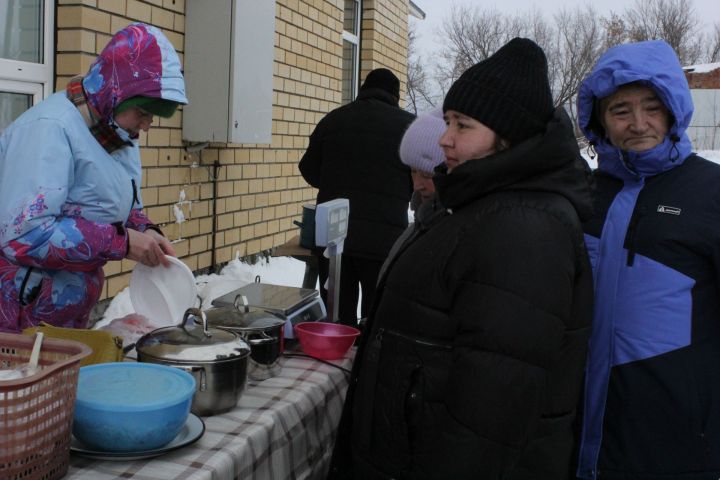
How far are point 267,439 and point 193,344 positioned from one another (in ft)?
1.03

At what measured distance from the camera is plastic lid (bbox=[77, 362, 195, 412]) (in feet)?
5.22

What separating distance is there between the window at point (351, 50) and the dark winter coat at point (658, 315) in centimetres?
714

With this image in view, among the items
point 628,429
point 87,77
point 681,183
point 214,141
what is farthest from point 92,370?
point 214,141

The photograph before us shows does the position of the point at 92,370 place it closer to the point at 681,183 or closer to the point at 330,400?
the point at 330,400

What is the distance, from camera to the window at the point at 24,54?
3895 millimetres

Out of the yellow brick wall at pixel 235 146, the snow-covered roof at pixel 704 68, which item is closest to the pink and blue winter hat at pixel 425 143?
the yellow brick wall at pixel 235 146

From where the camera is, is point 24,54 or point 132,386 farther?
point 24,54

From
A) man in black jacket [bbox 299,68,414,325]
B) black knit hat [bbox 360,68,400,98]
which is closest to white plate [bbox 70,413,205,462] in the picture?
man in black jacket [bbox 299,68,414,325]

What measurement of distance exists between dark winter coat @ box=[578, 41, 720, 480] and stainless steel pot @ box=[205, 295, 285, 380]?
93 centimetres

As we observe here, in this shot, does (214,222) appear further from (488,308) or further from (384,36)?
(384,36)

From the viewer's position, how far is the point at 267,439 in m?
1.92

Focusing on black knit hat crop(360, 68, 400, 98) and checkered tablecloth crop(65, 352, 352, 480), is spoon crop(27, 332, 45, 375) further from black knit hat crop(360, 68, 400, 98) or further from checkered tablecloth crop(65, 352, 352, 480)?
black knit hat crop(360, 68, 400, 98)

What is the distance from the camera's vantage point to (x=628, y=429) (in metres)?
2.04

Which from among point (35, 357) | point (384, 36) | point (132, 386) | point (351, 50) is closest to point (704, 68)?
point (384, 36)
